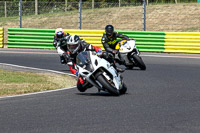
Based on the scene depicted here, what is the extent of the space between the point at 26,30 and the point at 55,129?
710 inches

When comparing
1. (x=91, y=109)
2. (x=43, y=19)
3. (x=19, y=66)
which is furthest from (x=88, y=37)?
(x=91, y=109)

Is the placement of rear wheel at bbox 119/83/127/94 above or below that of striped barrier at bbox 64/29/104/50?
below

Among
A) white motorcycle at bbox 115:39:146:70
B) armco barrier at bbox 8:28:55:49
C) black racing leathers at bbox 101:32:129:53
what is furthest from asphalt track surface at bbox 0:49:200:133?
armco barrier at bbox 8:28:55:49

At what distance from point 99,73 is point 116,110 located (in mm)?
1690

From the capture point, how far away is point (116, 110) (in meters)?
8.32

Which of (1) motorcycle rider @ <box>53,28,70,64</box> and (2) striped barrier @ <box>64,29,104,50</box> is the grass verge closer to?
(1) motorcycle rider @ <box>53,28,70,64</box>

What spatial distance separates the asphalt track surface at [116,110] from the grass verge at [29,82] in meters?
0.85

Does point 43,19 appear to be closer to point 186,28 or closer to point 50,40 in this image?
point 186,28

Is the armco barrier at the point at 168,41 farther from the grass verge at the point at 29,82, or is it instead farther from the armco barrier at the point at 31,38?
the grass verge at the point at 29,82

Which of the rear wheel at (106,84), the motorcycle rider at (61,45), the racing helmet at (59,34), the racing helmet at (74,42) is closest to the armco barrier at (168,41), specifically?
the motorcycle rider at (61,45)

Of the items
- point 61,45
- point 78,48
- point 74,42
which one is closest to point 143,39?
point 61,45

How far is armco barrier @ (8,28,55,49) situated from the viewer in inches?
941

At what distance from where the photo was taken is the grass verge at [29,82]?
11453 millimetres

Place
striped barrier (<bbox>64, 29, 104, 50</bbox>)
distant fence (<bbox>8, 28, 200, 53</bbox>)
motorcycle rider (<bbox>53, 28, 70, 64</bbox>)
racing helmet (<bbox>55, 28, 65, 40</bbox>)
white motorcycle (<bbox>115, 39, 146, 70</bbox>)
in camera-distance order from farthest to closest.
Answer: striped barrier (<bbox>64, 29, 104, 50</bbox>) < distant fence (<bbox>8, 28, 200, 53</bbox>) < white motorcycle (<bbox>115, 39, 146, 70</bbox>) < racing helmet (<bbox>55, 28, 65, 40</bbox>) < motorcycle rider (<bbox>53, 28, 70, 64</bbox>)
